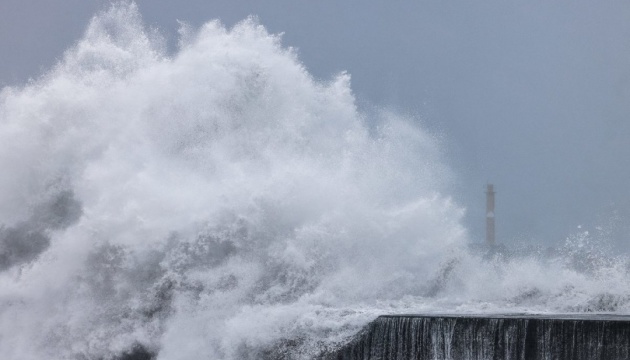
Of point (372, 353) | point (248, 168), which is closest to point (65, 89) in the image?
point (248, 168)

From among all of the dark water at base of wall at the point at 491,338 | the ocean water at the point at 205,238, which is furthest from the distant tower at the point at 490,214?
the dark water at base of wall at the point at 491,338

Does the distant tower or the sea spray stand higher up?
the distant tower

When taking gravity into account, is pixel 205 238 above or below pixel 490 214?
below

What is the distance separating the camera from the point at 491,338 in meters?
9.84

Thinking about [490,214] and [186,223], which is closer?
[186,223]

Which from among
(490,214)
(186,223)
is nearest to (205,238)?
(186,223)

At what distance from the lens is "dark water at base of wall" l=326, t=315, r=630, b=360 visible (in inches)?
358

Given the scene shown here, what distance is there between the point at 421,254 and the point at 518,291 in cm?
200

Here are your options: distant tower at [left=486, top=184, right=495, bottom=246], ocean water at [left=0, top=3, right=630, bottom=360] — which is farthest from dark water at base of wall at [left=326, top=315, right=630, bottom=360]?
distant tower at [left=486, top=184, right=495, bottom=246]

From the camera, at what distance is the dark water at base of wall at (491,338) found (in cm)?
909

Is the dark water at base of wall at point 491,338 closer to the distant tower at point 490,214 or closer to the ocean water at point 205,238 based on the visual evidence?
the ocean water at point 205,238

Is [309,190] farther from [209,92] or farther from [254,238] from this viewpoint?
[209,92]

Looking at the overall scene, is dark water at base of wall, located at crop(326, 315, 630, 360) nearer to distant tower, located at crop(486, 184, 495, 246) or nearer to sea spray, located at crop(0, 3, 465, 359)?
sea spray, located at crop(0, 3, 465, 359)

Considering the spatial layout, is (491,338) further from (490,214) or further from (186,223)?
(490,214)
